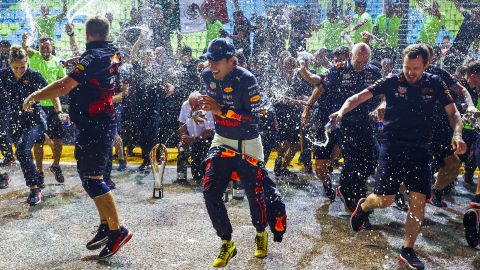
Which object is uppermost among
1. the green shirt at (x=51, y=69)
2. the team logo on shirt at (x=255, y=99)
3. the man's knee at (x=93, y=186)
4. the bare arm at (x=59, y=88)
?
the bare arm at (x=59, y=88)

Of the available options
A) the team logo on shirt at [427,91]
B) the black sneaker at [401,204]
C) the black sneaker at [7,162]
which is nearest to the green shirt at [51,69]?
the black sneaker at [7,162]

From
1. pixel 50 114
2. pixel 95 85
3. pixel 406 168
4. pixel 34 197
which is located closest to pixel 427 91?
pixel 406 168

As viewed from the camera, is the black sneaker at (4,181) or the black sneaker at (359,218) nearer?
the black sneaker at (359,218)

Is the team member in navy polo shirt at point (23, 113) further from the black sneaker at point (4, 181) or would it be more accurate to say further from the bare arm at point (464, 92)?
the bare arm at point (464, 92)

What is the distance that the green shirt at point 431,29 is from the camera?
11504 mm

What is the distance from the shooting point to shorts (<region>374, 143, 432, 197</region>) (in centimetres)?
440

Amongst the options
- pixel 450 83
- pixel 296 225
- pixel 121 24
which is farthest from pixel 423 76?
pixel 121 24

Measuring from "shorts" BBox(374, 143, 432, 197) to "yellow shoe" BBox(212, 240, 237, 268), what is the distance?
1555 mm

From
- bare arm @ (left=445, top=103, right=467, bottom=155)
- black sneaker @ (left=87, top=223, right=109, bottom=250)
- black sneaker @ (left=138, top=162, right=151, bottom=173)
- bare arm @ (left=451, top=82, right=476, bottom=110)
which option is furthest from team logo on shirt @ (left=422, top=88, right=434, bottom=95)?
black sneaker @ (left=138, top=162, right=151, bottom=173)

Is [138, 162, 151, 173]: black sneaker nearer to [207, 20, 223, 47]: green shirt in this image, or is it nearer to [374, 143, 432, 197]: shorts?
[207, 20, 223, 47]: green shirt

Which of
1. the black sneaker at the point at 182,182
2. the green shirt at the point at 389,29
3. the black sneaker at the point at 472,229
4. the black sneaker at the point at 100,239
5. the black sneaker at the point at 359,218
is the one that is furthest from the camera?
the green shirt at the point at 389,29

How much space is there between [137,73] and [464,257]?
6643mm

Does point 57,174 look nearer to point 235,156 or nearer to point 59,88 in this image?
point 59,88

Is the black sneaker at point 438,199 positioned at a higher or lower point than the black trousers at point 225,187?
lower
